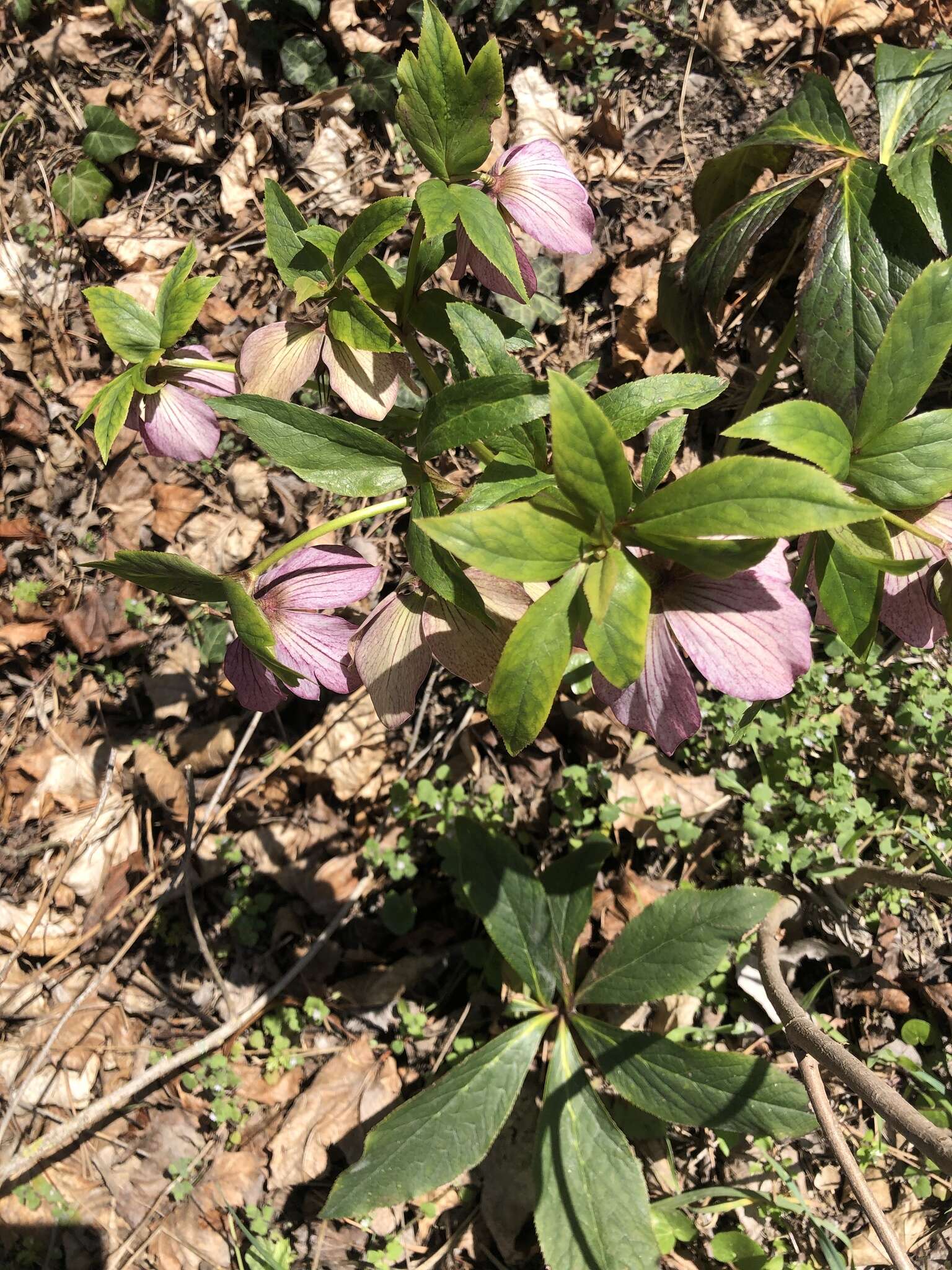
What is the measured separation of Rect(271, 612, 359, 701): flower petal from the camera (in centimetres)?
88

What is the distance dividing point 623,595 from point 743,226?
2.75 feet

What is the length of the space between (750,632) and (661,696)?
0.29 ft

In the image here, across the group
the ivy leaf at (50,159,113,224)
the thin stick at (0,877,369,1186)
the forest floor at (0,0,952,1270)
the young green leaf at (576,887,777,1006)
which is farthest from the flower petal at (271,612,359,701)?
the ivy leaf at (50,159,113,224)

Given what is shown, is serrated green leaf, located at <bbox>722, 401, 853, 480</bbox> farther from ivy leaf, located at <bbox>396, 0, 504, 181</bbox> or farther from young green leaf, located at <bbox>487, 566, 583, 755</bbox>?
ivy leaf, located at <bbox>396, 0, 504, 181</bbox>

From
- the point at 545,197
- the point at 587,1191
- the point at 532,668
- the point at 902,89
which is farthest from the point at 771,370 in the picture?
the point at 587,1191

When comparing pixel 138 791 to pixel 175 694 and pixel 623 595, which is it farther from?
pixel 623 595

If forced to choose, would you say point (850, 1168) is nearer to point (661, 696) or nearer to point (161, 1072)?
point (661, 696)

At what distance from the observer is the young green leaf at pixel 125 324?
0.97 meters

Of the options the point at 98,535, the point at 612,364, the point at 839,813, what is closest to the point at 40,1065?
the point at 98,535

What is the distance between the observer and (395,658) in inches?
33.2

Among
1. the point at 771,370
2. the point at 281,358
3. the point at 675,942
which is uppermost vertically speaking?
the point at 281,358

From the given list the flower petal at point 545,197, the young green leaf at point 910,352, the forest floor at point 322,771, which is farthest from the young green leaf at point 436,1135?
the flower petal at point 545,197

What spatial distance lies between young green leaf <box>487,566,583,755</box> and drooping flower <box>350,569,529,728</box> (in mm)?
153

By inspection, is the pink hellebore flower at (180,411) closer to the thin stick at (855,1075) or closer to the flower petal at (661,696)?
the flower petal at (661,696)
